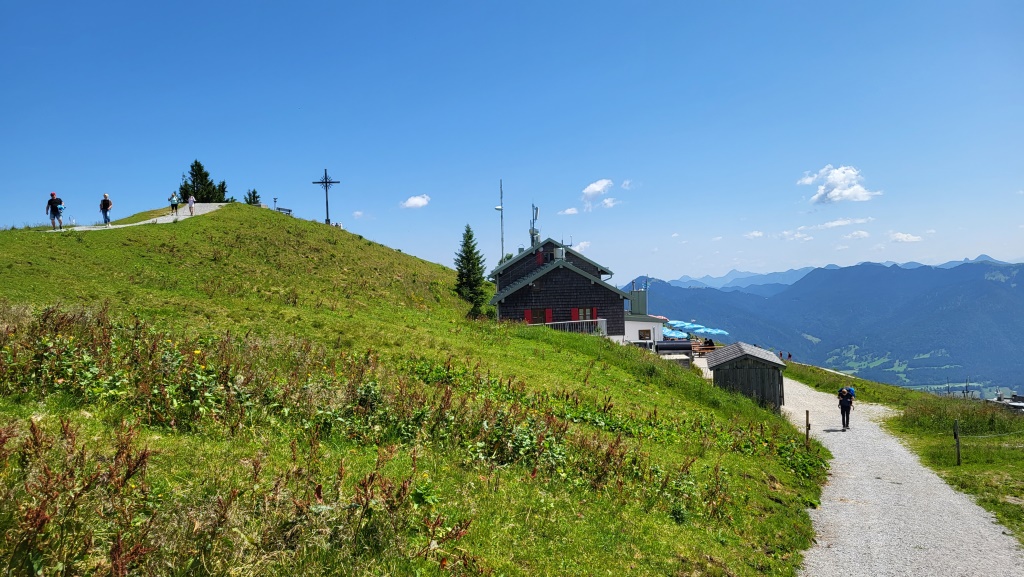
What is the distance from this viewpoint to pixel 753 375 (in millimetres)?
26766

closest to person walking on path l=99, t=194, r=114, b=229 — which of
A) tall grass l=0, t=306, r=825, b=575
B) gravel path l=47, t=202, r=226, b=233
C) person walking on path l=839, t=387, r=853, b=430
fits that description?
gravel path l=47, t=202, r=226, b=233

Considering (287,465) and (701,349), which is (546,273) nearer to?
(701,349)

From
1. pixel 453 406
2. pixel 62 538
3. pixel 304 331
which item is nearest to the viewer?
pixel 62 538

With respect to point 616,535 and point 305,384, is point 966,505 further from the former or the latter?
point 305,384

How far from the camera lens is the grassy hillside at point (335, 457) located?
16.8 feet

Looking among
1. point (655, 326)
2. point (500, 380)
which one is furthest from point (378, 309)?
point (655, 326)

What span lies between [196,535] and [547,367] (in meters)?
17.7

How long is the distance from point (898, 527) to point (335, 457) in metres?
13.0

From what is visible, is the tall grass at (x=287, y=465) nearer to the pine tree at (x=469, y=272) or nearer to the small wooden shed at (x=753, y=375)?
the small wooden shed at (x=753, y=375)

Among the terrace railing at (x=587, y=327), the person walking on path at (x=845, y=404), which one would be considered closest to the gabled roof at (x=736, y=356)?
the person walking on path at (x=845, y=404)

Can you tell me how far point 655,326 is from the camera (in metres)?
49.4

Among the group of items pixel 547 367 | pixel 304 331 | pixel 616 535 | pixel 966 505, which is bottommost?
pixel 966 505

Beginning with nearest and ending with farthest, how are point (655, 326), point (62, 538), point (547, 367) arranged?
point (62, 538)
point (547, 367)
point (655, 326)

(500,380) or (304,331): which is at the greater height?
(304,331)
